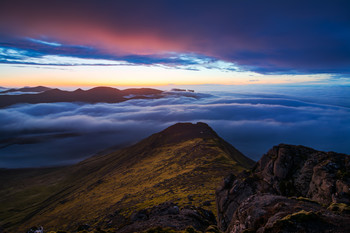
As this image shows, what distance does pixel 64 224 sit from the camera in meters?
104

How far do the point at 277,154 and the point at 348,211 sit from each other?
22.9 metres

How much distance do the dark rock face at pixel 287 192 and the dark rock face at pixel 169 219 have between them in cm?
452

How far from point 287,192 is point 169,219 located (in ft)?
75.9

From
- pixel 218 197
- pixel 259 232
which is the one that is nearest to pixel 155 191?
pixel 218 197

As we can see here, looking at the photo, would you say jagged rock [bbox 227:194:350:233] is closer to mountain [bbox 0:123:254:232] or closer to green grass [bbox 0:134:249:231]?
mountain [bbox 0:123:254:232]

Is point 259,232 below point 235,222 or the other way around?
the other way around

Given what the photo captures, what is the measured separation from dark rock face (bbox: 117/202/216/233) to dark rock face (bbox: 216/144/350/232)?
14.8 feet

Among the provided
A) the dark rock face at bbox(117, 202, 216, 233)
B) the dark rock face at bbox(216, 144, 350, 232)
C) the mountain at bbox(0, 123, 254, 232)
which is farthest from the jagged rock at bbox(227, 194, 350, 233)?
the mountain at bbox(0, 123, 254, 232)

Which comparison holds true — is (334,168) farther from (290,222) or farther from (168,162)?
(168,162)

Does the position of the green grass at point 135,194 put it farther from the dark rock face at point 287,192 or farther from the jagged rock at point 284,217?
the jagged rock at point 284,217

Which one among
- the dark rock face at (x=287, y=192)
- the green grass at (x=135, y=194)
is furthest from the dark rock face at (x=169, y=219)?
the green grass at (x=135, y=194)

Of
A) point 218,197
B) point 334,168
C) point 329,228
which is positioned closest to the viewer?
point 329,228

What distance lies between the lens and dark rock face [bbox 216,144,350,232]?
19.4 m

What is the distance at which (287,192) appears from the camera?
35938 mm
